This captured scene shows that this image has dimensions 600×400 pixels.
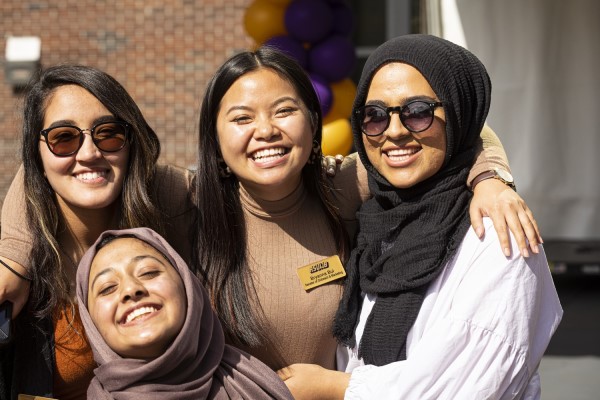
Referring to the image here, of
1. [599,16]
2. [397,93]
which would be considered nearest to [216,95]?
[397,93]

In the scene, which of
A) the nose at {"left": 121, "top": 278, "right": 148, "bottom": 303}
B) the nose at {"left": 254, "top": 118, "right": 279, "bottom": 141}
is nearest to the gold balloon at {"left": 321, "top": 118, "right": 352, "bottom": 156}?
the nose at {"left": 254, "top": 118, "right": 279, "bottom": 141}

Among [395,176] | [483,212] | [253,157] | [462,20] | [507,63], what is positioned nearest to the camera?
[483,212]

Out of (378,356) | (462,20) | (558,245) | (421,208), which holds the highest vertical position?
(462,20)

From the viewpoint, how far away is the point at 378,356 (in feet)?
8.59

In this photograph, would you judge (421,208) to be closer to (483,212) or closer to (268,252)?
(483,212)

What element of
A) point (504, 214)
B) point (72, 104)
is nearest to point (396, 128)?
point (504, 214)

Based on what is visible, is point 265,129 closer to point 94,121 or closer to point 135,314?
point 94,121

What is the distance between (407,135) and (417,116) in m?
0.08

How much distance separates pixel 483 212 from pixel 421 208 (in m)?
0.23

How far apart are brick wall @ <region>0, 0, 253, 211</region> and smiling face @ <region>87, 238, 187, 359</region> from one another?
6.64m

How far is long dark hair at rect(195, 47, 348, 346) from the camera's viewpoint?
288 cm

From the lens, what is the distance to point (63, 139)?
2785mm

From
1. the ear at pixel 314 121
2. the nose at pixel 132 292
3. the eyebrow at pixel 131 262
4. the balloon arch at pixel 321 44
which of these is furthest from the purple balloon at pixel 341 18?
the nose at pixel 132 292

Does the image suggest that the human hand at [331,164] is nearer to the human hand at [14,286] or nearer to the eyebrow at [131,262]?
the eyebrow at [131,262]
